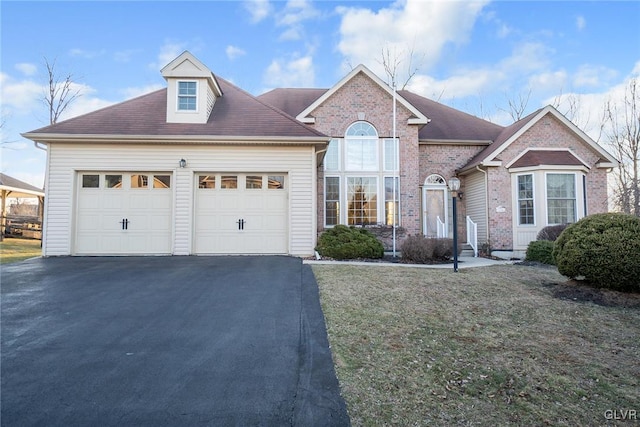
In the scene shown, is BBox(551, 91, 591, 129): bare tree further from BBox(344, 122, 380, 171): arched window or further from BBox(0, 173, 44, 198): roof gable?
BBox(0, 173, 44, 198): roof gable

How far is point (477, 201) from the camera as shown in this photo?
46.4 feet

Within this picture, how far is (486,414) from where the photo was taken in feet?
8.87

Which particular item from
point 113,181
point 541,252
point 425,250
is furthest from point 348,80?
point 541,252

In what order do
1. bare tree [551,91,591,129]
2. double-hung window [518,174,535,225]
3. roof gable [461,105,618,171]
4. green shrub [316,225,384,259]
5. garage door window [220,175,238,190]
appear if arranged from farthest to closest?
bare tree [551,91,591,129] → roof gable [461,105,618,171] → double-hung window [518,174,535,225] → garage door window [220,175,238,190] → green shrub [316,225,384,259]

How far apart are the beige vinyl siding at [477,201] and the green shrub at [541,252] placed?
1974 millimetres

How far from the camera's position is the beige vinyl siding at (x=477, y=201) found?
1358 cm

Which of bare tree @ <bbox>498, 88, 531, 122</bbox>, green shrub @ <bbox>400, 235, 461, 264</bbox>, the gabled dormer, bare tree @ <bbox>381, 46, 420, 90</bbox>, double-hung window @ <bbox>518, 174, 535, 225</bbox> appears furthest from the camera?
bare tree @ <bbox>498, 88, 531, 122</bbox>

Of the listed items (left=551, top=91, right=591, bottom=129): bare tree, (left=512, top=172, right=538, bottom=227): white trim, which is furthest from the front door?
(left=551, top=91, right=591, bottom=129): bare tree

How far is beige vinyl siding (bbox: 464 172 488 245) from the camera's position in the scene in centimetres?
1358

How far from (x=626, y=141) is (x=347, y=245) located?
73.4ft

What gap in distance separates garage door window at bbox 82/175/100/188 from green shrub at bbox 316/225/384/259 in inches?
275

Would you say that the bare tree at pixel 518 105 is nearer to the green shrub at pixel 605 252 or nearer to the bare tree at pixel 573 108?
the bare tree at pixel 573 108

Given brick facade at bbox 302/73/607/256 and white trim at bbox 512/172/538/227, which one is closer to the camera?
white trim at bbox 512/172/538/227

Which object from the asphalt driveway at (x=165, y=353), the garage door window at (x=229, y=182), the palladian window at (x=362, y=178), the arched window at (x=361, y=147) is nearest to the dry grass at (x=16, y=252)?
the asphalt driveway at (x=165, y=353)
